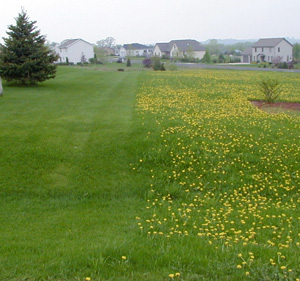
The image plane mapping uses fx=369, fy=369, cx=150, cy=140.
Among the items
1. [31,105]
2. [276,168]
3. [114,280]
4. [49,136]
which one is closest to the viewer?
[114,280]

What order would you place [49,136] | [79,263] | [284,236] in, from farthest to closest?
[49,136] → [284,236] → [79,263]

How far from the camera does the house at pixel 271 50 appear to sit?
8644 cm

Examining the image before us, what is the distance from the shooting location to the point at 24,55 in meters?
20.7

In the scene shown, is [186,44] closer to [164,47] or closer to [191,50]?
[164,47]

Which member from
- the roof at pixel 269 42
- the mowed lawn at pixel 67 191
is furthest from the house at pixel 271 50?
the mowed lawn at pixel 67 191

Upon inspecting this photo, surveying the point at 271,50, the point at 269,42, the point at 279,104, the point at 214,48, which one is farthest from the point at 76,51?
the point at 214,48

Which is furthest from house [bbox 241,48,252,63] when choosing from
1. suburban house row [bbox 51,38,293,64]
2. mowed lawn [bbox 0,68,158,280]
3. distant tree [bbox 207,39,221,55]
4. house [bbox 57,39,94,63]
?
mowed lawn [bbox 0,68,158,280]

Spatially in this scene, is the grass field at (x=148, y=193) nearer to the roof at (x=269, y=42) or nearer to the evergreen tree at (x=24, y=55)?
the evergreen tree at (x=24, y=55)

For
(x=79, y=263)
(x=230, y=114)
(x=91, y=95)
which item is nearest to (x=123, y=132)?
(x=230, y=114)

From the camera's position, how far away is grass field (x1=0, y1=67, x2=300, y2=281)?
14.4 ft

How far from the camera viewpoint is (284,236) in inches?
219

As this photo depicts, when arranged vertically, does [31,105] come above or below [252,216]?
above

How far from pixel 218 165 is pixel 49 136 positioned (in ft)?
15.2

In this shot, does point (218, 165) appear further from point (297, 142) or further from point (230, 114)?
point (230, 114)
